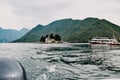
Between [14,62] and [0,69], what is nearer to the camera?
[0,69]

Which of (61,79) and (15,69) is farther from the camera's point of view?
(61,79)

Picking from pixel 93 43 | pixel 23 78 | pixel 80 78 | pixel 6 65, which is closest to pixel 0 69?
pixel 6 65

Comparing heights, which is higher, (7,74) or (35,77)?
(7,74)

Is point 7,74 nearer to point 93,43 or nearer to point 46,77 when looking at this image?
point 46,77

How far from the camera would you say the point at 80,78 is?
20.9m

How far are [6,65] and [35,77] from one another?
14.2 m

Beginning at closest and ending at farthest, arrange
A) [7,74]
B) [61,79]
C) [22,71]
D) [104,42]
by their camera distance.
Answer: [7,74], [22,71], [61,79], [104,42]

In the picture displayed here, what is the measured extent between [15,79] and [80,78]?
15.8 meters

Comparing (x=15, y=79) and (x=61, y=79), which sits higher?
(x=15, y=79)

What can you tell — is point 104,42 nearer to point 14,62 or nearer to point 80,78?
point 80,78

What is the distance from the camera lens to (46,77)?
67.6 feet

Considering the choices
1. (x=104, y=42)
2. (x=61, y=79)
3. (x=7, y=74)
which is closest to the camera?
(x=7, y=74)

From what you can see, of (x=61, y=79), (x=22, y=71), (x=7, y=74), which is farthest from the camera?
(x=61, y=79)

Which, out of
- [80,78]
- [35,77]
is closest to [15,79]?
[35,77]
